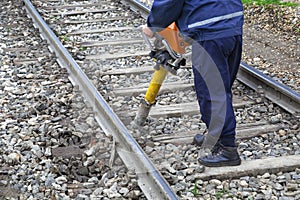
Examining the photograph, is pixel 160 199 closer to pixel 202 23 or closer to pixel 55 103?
pixel 202 23

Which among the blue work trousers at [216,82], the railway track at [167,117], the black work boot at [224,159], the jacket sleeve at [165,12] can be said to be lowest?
the railway track at [167,117]

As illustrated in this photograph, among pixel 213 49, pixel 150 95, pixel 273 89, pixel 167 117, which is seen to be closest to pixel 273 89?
pixel 273 89

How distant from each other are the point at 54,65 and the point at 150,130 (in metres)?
2.26

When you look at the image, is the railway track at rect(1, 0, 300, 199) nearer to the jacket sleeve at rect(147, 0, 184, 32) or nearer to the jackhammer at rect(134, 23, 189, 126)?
the jackhammer at rect(134, 23, 189, 126)

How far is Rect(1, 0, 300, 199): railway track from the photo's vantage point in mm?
4590

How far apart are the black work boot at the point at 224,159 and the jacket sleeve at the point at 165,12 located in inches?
40.9

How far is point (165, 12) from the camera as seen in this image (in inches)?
181

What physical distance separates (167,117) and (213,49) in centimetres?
139

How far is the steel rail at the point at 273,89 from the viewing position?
5.86 m

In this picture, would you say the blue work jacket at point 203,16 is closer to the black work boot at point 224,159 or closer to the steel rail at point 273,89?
the black work boot at point 224,159

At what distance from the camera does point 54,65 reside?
Result: 740cm

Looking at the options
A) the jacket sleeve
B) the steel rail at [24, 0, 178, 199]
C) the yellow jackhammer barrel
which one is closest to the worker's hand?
the jacket sleeve

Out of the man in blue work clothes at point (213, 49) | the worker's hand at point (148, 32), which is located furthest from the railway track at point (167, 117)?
the worker's hand at point (148, 32)

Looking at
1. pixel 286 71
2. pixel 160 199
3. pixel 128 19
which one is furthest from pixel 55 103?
pixel 128 19
